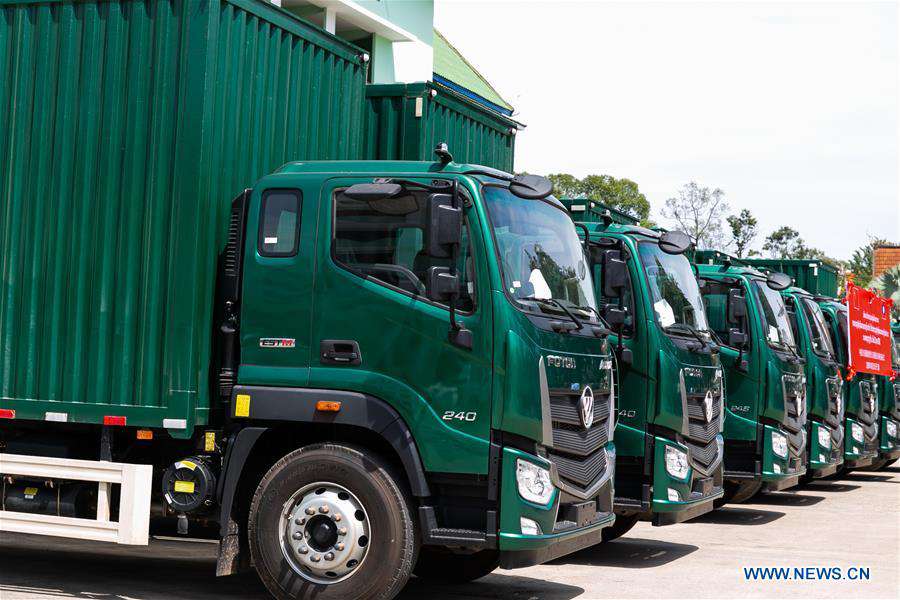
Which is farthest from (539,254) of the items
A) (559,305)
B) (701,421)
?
(701,421)

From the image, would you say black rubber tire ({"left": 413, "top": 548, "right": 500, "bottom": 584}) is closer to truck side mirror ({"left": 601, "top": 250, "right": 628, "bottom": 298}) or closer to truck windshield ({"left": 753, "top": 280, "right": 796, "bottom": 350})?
truck side mirror ({"left": 601, "top": 250, "right": 628, "bottom": 298})

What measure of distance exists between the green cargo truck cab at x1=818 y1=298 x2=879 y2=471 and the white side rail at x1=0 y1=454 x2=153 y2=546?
36.4 feet

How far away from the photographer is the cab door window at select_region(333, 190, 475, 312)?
718cm

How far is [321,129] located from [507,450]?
10.2ft

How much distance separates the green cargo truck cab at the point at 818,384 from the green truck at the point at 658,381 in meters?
4.62

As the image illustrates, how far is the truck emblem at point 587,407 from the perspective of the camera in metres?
7.50

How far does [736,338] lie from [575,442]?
19.6 ft

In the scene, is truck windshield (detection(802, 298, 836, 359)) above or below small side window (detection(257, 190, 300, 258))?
below

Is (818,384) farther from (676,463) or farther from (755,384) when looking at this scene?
(676,463)

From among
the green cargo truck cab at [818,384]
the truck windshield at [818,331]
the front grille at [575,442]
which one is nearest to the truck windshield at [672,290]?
the front grille at [575,442]

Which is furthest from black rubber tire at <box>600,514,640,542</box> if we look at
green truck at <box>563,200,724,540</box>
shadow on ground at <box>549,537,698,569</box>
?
shadow on ground at <box>549,537,698,569</box>

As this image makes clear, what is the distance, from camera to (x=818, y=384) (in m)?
14.9

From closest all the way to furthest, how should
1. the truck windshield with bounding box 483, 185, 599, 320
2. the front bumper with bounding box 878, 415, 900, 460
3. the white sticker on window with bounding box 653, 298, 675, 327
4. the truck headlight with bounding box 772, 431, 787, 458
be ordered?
the truck windshield with bounding box 483, 185, 599, 320, the white sticker on window with bounding box 653, 298, 675, 327, the truck headlight with bounding box 772, 431, 787, 458, the front bumper with bounding box 878, 415, 900, 460

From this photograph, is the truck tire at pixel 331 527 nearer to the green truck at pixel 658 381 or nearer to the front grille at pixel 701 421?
the green truck at pixel 658 381
